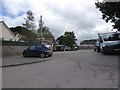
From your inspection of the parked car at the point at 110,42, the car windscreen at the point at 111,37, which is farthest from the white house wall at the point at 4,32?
the parked car at the point at 110,42

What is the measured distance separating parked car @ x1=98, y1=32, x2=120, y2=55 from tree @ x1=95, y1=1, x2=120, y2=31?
1036 mm

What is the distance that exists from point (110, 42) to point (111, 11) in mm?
3205

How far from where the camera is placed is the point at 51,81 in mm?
9469

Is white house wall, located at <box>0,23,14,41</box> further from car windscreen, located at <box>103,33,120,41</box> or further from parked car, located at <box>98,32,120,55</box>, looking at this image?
parked car, located at <box>98,32,120,55</box>

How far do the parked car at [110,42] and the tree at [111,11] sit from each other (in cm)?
104

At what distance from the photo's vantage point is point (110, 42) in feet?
66.5

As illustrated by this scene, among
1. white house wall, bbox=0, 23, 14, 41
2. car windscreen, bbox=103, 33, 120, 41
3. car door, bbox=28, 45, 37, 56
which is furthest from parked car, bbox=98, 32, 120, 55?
white house wall, bbox=0, 23, 14, 41

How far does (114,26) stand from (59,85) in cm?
1534

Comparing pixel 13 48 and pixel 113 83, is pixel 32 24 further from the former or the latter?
pixel 113 83

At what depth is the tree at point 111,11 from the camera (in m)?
20.8

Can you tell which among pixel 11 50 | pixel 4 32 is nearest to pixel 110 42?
pixel 11 50

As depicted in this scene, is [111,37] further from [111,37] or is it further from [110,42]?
[110,42]

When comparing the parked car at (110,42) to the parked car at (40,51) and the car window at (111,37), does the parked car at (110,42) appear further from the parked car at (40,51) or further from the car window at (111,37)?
the parked car at (40,51)

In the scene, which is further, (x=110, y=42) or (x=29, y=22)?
(x=29, y=22)
